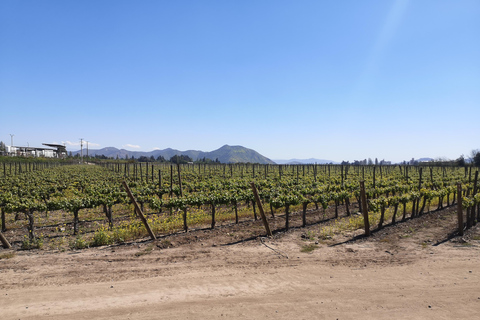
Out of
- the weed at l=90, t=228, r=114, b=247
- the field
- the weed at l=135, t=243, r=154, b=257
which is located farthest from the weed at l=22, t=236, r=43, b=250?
the weed at l=135, t=243, r=154, b=257

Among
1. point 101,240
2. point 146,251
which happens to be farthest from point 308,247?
point 101,240

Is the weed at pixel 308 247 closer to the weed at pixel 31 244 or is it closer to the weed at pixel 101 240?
the weed at pixel 101 240

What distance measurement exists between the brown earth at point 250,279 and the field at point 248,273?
3 centimetres

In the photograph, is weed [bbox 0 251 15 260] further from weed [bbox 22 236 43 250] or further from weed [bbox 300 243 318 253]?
weed [bbox 300 243 318 253]

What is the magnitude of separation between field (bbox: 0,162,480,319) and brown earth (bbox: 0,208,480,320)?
0.10 feet

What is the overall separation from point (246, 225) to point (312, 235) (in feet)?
10.0

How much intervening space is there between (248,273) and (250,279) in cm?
38

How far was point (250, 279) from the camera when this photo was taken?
23.1ft

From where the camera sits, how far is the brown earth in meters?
5.59

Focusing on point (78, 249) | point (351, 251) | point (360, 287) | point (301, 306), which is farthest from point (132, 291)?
point (351, 251)

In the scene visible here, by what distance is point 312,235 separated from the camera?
1113 cm

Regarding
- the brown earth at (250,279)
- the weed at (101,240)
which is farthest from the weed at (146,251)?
the weed at (101,240)

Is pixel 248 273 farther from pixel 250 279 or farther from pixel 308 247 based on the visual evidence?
pixel 308 247

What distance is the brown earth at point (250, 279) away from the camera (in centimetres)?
559
